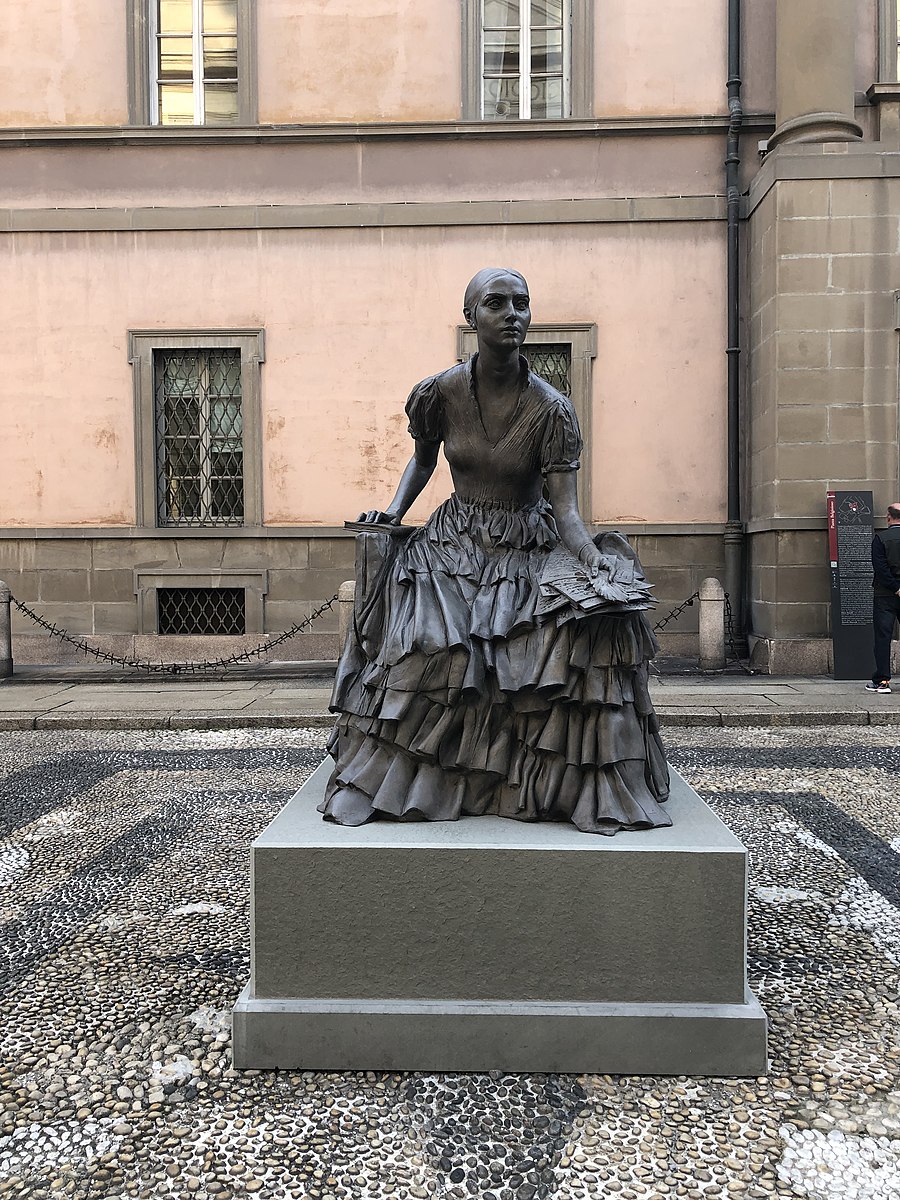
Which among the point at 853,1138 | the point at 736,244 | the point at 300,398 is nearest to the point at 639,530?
the point at 736,244

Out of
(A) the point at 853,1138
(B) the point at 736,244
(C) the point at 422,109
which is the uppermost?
(C) the point at 422,109

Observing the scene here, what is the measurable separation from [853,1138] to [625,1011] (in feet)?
2.06

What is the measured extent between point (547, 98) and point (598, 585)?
35.5 feet

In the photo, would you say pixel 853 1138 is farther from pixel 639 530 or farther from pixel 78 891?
→ pixel 639 530

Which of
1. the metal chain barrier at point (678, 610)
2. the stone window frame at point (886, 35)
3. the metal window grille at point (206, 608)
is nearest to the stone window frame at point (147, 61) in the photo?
the metal window grille at point (206, 608)

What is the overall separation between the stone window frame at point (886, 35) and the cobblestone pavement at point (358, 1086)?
9.83 metres

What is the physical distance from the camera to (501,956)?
265 centimetres

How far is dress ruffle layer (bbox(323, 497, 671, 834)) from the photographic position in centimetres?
276

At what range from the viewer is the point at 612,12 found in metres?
11.1

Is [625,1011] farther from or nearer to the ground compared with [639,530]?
nearer to the ground

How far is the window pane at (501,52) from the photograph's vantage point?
11.4m

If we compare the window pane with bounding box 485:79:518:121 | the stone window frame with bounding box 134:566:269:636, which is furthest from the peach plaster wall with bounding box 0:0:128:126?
the stone window frame with bounding box 134:566:269:636

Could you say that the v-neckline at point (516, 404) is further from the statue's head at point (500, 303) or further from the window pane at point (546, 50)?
the window pane at point (546, 50)

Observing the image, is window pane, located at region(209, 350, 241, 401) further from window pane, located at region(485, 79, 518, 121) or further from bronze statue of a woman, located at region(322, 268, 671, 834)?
bronze statue of a woman, located at region(322, 268, 671, 834)
